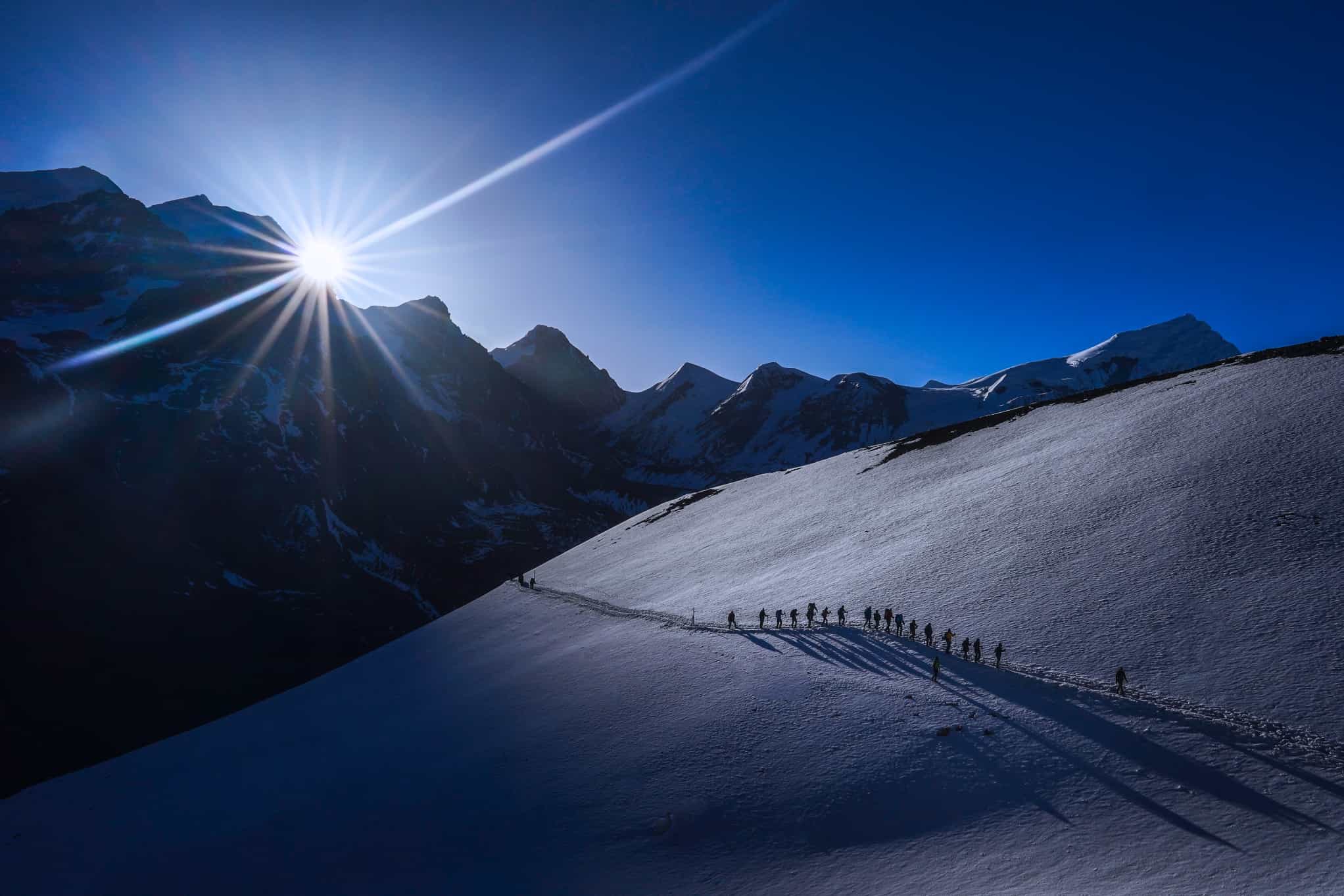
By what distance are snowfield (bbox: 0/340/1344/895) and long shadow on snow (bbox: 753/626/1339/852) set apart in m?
0.10

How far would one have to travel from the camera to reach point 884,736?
65.3ft

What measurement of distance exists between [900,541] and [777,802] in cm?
2677

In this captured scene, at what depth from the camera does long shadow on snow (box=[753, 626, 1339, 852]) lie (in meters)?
14.9

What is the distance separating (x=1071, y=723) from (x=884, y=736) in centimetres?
566

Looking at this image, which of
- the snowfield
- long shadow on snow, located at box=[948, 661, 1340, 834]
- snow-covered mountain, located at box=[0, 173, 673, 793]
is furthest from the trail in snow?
snow-covered mountain, located at box=[0, 173, 673, 793]

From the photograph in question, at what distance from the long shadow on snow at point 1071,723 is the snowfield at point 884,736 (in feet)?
0.34

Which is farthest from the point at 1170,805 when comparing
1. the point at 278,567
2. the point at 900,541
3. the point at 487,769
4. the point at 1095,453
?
the point at 278,567

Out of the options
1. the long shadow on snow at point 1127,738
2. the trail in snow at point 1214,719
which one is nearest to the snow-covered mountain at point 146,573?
the long shadow on snow at point 1127,738

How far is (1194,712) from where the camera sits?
18.6 meters

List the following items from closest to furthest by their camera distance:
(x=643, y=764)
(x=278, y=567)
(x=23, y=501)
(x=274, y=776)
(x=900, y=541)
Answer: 1. (x=643, y=764)
2. (x=274, y=776)
3. (x=900, y=541)
4. (x=23, y=501)
5. (x=278, y=567)

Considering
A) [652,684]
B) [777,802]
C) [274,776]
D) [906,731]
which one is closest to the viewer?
[777,802]

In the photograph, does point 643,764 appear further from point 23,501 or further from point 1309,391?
point 23,501

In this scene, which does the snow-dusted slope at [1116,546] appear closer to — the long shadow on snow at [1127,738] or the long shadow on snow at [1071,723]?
the long shadow on snow at [1127,738]

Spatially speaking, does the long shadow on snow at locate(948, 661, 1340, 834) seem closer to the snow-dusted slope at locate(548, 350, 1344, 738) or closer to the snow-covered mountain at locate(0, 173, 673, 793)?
the snow-dusted slope at locate(548, 350, 1344, 738)
